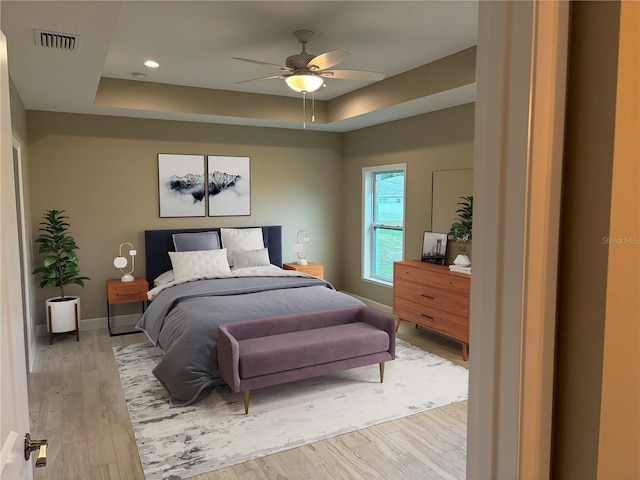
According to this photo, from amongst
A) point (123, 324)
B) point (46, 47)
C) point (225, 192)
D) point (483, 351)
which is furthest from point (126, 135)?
point (483, 351)

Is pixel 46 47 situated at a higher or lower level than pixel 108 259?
higher

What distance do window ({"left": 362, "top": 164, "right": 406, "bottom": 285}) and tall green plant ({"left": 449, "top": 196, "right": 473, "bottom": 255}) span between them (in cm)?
110

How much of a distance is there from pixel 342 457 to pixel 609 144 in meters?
2.50

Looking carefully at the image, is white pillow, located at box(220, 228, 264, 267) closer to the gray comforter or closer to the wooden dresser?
the gray comforter

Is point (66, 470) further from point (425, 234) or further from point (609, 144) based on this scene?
point (425, 234)

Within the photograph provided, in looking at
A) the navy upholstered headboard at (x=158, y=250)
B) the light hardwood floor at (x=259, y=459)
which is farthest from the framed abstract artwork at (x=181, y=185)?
the light hardwood floor at (x=259, y=459)

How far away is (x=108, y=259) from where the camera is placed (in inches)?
213

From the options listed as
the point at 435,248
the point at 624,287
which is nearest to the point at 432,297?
the point at 435,248

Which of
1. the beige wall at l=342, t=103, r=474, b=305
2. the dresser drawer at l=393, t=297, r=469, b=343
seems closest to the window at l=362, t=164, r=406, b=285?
the beige wall at l=342, t=103, r=474, b=305

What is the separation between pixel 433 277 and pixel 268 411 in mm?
2135

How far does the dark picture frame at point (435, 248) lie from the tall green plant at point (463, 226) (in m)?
0.18

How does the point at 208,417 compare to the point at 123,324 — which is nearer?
the point at 208,417

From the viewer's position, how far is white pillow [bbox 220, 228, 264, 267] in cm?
576

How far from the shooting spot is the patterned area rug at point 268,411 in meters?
2.80
